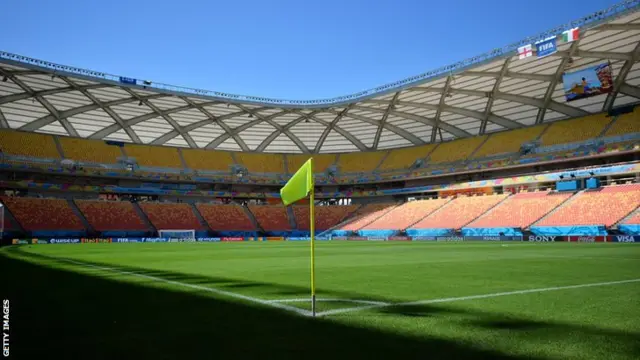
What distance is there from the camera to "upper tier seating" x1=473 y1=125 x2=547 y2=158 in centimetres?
5859

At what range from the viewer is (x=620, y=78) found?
45.8 metres

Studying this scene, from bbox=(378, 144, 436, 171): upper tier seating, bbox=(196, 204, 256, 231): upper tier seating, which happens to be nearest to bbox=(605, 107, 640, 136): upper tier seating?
Answer: bbox=(378, 144, 436, 171): upper tier seating

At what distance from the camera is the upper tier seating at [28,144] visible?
5753cm

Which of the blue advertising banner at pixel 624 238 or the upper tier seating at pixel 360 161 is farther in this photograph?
the upper tier seating at pixel 360 161

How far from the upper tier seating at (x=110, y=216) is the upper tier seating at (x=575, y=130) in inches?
2162

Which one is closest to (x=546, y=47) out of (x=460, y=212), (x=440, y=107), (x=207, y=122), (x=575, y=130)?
(x=440, y=107)

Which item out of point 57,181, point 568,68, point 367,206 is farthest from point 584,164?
point 57,181

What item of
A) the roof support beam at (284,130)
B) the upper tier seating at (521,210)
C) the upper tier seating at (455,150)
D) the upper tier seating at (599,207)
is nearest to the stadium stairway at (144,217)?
the roof support beam at (284,130)

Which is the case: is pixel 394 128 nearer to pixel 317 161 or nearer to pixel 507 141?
pixel 507 141

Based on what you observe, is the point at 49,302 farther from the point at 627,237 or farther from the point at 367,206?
the point at 367,206

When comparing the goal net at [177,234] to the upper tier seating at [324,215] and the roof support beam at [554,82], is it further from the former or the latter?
the roof support beam at [554,82]

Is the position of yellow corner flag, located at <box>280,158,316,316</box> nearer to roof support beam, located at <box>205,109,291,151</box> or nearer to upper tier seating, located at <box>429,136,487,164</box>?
roof support beam, located at <box>205,109,291,151</box>

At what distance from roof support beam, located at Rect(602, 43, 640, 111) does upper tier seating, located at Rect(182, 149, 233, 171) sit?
55343 millimetres

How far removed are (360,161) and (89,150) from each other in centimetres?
4370
